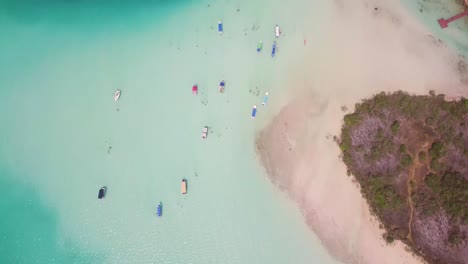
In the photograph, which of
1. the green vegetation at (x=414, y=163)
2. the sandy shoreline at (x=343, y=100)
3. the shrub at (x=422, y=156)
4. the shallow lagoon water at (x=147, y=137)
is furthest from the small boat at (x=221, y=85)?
the shrub at (x=422, y=156)

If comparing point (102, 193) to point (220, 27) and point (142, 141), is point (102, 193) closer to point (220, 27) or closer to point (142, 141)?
point (142, 141)

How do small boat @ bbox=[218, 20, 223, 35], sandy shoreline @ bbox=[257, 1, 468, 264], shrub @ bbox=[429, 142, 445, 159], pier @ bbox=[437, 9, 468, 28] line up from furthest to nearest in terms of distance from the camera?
small boat @ bbox=[218, 20, 223, 35]
pier @ bbox=[437, 9, 468, 28]
sandy shoreline @ bbox=[257, 1, 468, 264]
shrub @ bbox=[429, 142, 445, 159]

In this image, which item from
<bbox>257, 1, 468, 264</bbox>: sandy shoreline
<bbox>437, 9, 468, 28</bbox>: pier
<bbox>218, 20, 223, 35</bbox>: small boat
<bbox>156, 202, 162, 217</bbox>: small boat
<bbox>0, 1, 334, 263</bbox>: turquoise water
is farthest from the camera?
<bbox>218, 20, 223, 35</bbox>: small boat

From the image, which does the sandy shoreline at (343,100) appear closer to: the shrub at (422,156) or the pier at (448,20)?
the pier at (448,20)

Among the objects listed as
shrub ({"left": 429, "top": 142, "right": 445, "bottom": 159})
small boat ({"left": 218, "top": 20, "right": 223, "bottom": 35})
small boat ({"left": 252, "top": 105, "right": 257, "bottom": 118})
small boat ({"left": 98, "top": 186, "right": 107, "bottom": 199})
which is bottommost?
small boat ({"left": 98, "top": 186, "right": 107, "bottom": 199})

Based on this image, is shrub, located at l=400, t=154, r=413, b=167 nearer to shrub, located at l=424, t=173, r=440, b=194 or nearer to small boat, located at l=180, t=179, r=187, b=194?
shrub, located at l=424, t=173, r=440, b=194

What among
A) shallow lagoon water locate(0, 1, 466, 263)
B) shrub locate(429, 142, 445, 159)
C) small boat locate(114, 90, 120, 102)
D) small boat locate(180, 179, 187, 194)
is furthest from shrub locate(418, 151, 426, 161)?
small boat locate(114, 90, 120, 102)

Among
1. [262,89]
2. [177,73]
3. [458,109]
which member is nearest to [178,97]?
[177,73]
